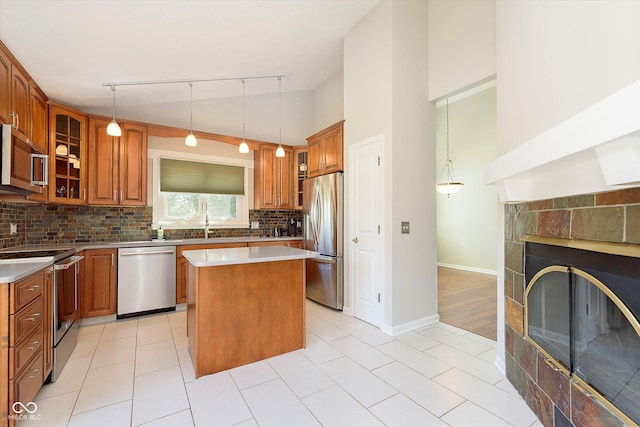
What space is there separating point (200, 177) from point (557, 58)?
170 inches

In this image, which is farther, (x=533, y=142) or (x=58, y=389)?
(x=58, y=389)

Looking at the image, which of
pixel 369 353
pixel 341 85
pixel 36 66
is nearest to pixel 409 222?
pixel 369 353

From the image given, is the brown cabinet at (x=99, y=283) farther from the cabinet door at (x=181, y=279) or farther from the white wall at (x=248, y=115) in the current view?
the white wall at (x=248, y=115)

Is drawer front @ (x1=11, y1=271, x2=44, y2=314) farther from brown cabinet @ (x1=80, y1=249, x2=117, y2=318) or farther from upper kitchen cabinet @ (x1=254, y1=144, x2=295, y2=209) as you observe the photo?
upper kitchen cabinet @ (x1=254, y1=144, x2=295, y2=209)

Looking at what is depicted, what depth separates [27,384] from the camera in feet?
5.57

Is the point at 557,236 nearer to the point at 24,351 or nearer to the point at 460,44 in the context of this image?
the point at 460,44

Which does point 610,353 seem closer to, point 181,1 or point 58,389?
point 58,389

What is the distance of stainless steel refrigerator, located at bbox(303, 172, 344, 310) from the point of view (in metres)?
3.66

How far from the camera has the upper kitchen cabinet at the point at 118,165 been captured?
11.3 ft

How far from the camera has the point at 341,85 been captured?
4402mm

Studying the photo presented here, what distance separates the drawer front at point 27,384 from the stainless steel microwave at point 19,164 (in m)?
1.23

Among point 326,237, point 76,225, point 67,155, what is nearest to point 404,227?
point 326,237

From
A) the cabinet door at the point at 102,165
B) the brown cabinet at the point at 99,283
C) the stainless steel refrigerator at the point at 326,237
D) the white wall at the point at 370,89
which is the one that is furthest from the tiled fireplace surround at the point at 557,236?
the cabinet door at the point at 102,165

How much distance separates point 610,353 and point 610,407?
8.4 inches
